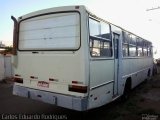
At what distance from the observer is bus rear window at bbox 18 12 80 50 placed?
6215mm

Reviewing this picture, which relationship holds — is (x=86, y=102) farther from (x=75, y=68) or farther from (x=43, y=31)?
(x=43, y=31)

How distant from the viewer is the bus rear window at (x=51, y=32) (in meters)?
6.21

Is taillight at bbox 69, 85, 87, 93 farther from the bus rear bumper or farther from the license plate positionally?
the license plate

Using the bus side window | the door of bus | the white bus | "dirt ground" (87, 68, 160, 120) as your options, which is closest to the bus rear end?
the white bus

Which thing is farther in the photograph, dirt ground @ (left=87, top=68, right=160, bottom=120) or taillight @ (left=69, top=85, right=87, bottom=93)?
dirt ground @ (left=87, top=68, right=160, bottom=120)

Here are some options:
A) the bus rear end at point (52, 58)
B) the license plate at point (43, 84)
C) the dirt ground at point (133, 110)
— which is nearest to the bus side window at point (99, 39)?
the bus rear end at point (52, 58)

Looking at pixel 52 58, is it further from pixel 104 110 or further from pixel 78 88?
pixel 104 110

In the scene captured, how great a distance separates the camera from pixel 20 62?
7.43 meters

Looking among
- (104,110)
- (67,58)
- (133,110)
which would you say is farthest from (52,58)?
(133,110)

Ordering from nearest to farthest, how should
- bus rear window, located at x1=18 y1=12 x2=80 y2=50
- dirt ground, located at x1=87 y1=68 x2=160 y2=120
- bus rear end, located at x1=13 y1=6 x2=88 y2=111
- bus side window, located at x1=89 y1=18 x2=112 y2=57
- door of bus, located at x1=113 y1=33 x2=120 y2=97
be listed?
bus rear end, located at x1=13 y1=6 x2=88 y2=111 < bus rear window, located at x1=18 y1=12 x2=80 y2=50 < bus side window, located at x1=89 y1=18 x2=112 y2=57 < dirt ground, located at x1=87 y1=68 x2=160 y2=120 < door of bus, located at x1=113 y1=33 x2=120 y2=97

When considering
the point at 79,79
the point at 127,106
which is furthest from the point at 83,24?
the point at 127,106

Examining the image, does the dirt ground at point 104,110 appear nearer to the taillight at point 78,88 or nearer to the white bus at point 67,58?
the white bus at point 67,58

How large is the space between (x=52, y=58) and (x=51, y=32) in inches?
29.0

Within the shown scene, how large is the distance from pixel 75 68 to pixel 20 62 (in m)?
2.20
